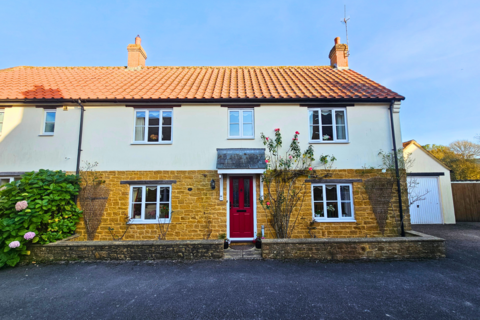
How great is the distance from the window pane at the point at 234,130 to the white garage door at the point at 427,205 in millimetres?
10459

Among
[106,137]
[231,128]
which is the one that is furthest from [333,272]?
[106,137]

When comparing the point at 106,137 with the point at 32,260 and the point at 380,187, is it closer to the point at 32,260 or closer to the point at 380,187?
the point at 32,260

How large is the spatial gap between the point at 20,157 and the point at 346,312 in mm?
11298

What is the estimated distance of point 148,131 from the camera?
8562 mm

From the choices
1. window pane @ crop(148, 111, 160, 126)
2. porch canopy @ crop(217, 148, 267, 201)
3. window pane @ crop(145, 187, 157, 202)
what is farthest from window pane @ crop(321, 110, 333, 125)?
window pane @ crop(145, 187, 157, 202)

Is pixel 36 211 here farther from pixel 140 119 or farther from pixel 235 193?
pixel 235 193

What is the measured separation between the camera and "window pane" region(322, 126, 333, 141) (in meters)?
8.55

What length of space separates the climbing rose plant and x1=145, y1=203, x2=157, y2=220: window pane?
12.9 ft

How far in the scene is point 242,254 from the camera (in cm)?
660

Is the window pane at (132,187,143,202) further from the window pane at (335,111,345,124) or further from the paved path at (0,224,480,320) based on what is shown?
the window pane at (335,111,345,124)

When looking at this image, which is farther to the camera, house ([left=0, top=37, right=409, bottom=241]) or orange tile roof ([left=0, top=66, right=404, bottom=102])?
orange tile roof ([left=0, top=66, right=404, bottom=102])

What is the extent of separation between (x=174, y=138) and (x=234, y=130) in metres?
2.30

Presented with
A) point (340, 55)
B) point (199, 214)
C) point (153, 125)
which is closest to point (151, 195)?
point (199, 214)

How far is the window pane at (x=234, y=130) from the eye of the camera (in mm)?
8578
